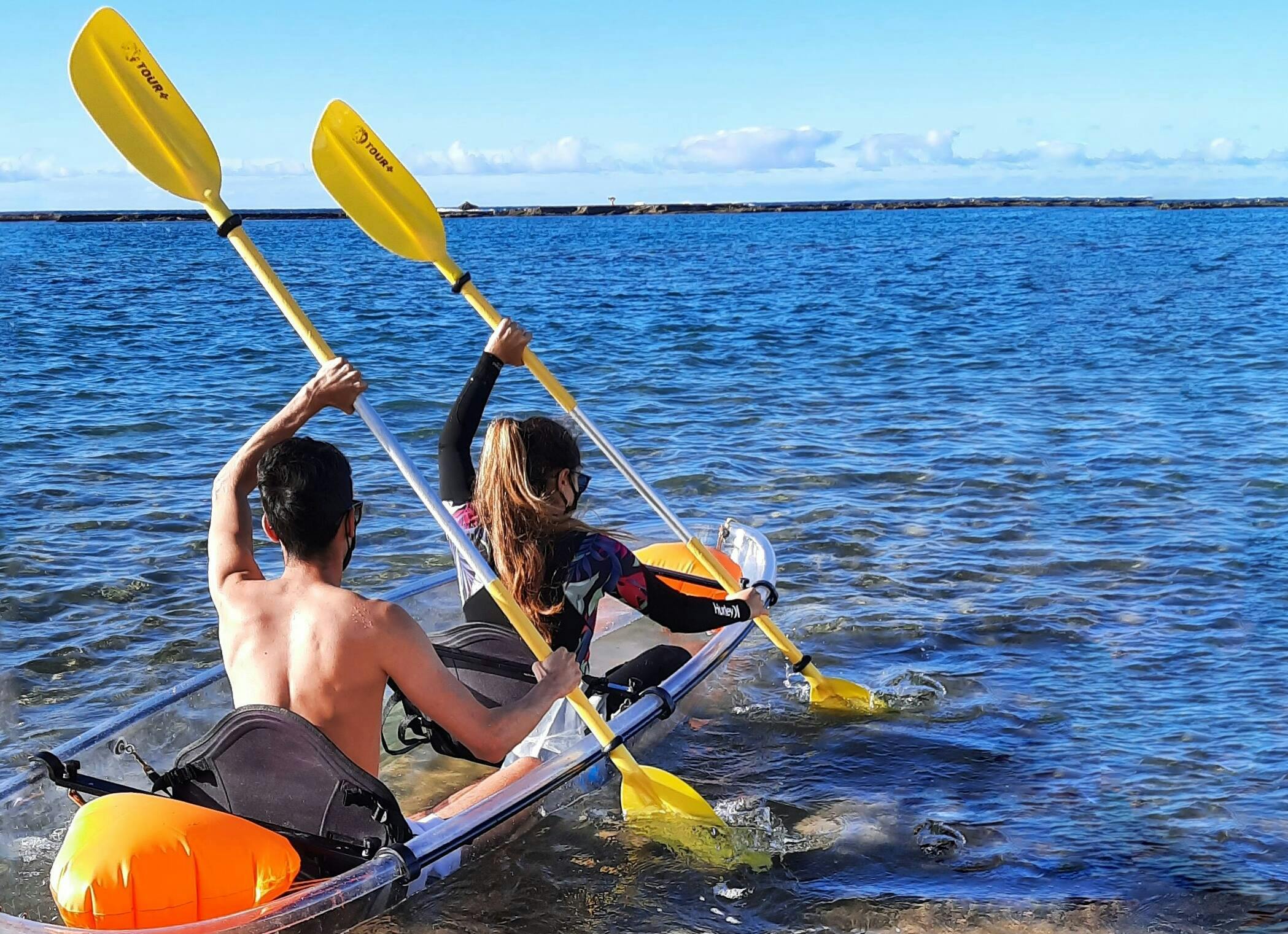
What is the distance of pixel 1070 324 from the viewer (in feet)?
74.0

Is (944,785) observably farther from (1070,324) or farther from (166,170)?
(1070,324)

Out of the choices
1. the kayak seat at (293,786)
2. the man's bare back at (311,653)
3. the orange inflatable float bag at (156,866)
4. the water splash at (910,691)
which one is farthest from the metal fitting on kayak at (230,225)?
the water splash at (910,691)

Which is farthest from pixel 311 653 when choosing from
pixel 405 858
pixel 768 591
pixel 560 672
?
pixel 768 591

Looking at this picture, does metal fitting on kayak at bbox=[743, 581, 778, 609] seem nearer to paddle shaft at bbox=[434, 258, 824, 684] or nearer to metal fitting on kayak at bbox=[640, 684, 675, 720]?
paddle shaft at bbox=[434, 258, 824, 684]

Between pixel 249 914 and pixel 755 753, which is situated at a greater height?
pixel 249 914

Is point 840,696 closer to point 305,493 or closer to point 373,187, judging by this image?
point 373,187

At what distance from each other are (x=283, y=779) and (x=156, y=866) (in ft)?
1.35

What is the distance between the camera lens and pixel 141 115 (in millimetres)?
4816

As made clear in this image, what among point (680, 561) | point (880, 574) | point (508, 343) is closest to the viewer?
point (508, 343)

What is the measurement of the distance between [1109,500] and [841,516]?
7.06ft

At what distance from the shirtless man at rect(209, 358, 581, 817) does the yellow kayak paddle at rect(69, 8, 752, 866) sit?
1.09 m

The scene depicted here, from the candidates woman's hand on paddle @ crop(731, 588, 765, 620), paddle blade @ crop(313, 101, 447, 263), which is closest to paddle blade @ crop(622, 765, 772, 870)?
woman's hand on paddle @ crop(731, 588, 765, 620)

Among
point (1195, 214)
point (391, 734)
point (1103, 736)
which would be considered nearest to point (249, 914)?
point (391, 734)

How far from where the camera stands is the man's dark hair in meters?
3.31
